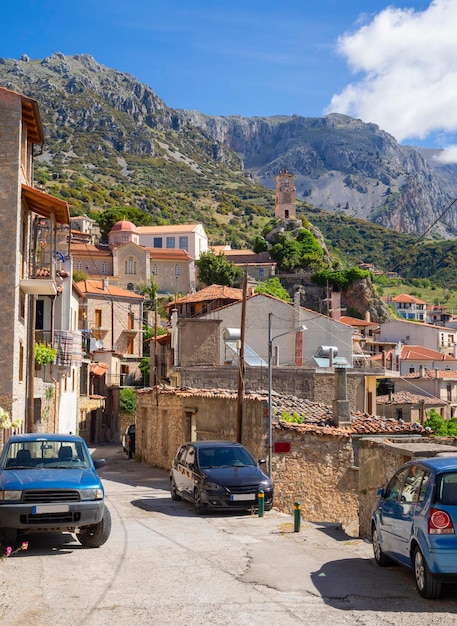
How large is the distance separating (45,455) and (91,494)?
1635 mm

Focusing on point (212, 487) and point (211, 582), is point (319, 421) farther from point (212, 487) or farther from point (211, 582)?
point (211, 582)

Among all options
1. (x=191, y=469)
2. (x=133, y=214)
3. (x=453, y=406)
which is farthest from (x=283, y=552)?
(x=133, y=214)

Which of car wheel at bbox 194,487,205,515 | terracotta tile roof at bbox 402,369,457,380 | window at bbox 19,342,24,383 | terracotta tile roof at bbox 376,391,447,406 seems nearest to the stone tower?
terracotta tile roof at bbox 402,369,457,380

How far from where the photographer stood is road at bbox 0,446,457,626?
8031 millimetres

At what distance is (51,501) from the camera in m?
11.8

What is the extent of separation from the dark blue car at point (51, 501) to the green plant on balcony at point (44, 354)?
1840 centimetres

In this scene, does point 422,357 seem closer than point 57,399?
No

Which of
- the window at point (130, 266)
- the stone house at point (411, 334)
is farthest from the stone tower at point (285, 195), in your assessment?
the window at point (130, 266)

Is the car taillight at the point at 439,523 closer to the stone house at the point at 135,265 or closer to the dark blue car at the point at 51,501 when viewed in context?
the dark blue car at the point at 51,501

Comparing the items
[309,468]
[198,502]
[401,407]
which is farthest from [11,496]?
[401,407]

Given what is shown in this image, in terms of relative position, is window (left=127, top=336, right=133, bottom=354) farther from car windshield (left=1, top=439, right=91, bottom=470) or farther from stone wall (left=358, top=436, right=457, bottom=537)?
car windshield (left=1, top=439, right=91, bottom=470)

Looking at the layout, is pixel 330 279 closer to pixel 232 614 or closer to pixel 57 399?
pixel 57 399

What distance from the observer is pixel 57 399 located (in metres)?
36.8

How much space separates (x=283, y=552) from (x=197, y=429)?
54.2ft
